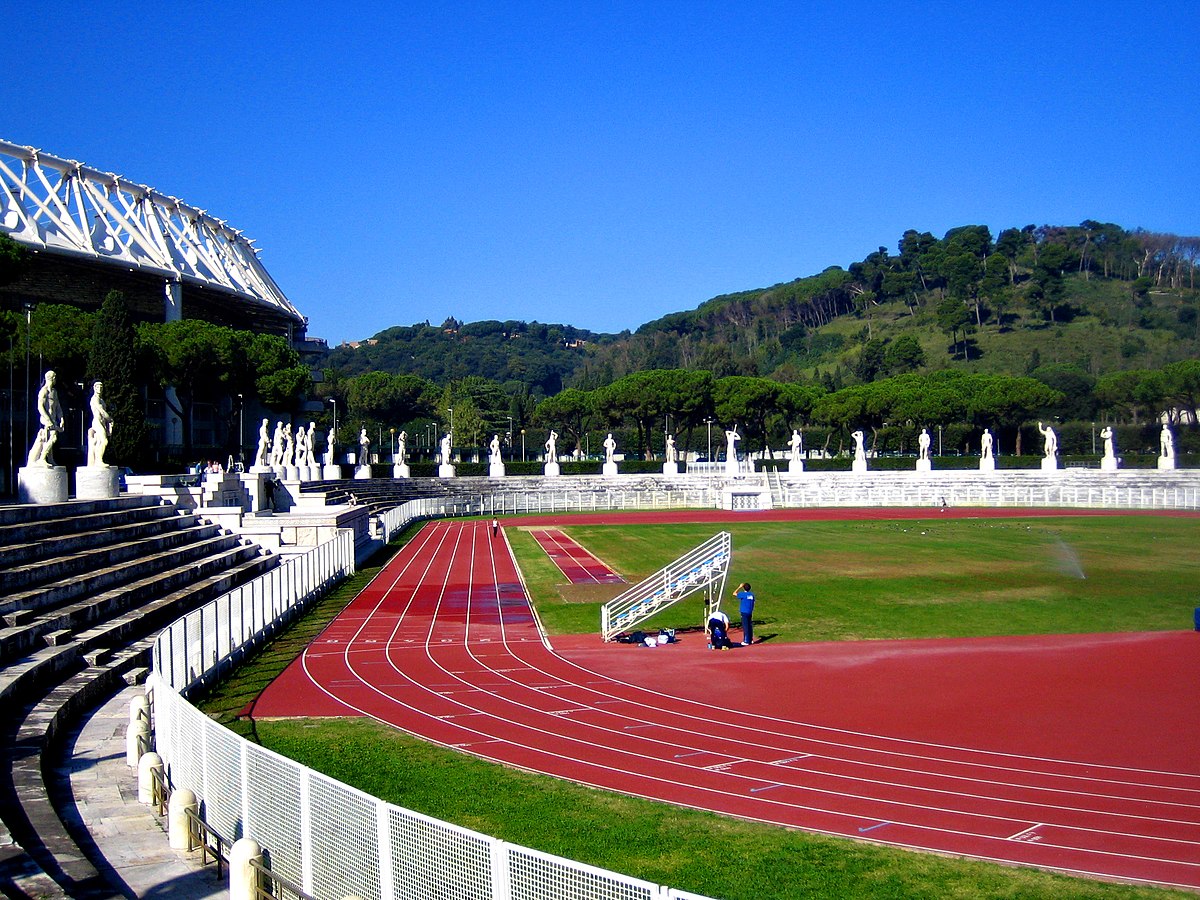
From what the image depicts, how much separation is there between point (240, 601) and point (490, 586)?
11.5 metres

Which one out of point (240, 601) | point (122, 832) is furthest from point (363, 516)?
point (122, 832)

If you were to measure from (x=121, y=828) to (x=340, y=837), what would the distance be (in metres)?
3.45

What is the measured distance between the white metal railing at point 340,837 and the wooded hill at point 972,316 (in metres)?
117

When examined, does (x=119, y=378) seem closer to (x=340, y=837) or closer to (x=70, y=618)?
(x=70, y=618)

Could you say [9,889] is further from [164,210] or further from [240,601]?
[164,210]

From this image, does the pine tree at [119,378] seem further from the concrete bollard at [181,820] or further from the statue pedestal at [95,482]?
the concrete bollard at [181,820]

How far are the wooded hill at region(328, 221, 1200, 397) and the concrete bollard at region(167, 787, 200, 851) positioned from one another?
11752 cm

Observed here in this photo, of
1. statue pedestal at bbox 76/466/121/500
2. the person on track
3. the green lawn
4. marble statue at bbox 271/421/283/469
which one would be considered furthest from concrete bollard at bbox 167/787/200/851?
marble statue at bbox 271/421/283/469

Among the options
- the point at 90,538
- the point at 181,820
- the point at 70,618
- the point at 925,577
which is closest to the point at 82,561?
the point at 90,538

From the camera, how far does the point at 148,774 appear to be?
10.6 meters

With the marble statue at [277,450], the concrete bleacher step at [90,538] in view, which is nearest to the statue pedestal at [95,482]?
the concrete bleacher step at [90,538]

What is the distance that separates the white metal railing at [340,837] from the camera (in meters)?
6.28

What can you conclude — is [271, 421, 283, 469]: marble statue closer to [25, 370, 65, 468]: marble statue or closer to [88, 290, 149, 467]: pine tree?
[88, 290, 149, 467]: pine tree

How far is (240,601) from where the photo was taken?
62.8ft
